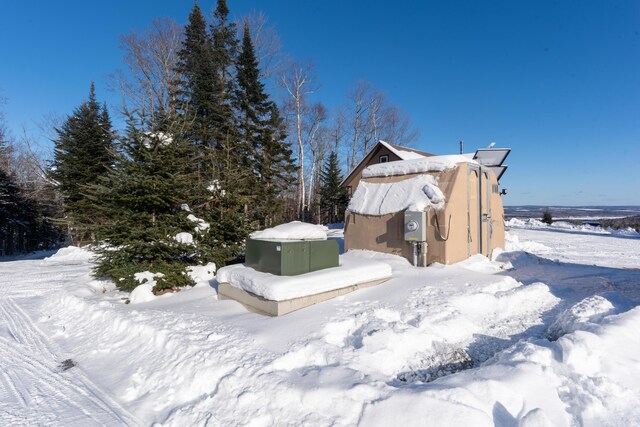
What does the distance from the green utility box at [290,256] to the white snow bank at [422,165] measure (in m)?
4.01

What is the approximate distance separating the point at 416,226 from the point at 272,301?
442 cm

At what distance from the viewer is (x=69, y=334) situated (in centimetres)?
554

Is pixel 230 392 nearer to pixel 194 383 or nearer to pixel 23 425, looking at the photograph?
pixel 194 383

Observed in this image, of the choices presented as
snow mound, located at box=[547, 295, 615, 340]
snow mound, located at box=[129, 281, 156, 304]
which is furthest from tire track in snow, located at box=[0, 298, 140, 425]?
snow mound, located at box=[547, 295, 615, 340]

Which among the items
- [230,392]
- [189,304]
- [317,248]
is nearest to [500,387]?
[230,392]

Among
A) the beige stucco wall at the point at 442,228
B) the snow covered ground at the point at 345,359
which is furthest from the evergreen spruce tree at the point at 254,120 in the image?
the snow covered ground at the point at 345,359

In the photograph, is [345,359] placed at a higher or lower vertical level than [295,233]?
lower

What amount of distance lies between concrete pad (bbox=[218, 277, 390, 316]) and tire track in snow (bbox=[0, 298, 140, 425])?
2313 mm

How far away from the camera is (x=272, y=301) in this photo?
16.7 ft

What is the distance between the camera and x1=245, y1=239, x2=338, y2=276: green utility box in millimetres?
5609

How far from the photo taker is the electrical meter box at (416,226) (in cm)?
789

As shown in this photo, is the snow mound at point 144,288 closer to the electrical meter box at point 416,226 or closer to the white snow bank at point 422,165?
the electrical meter box at point 416,226

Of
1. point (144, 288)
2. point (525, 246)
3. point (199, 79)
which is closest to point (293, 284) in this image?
point (144, 288)

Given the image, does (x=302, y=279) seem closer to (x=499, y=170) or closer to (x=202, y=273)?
(x=202, y=273)
